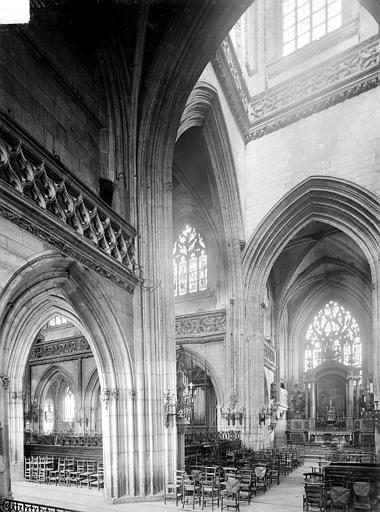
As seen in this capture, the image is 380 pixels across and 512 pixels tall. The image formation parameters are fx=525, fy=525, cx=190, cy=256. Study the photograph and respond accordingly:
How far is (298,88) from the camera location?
24.3 metres

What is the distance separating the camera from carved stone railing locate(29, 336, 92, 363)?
25.5 meters

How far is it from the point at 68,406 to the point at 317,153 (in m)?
18.3

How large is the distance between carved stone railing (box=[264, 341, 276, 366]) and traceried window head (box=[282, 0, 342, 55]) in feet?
50.6

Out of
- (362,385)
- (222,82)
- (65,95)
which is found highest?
(222,82)

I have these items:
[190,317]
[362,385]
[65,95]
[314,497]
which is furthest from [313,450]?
[65,95]

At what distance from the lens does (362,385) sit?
33.0 m

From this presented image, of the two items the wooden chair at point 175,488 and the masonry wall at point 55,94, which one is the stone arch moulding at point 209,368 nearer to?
the wooden chair at point 175,488

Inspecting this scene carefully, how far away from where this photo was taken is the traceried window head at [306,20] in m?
25.8

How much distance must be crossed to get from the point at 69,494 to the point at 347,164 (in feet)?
54.5

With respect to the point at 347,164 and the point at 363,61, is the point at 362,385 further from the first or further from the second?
the point at 363,61

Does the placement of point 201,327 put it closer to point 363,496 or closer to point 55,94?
point 363,496

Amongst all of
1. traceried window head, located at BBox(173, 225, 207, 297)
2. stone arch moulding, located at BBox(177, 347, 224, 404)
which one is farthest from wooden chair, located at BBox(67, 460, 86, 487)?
traceried window head, located at BBox(173, 225, 207, 297)

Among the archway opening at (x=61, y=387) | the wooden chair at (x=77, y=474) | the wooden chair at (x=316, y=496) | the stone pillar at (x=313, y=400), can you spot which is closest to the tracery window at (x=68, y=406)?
the archway opening at (x=61, y=387)

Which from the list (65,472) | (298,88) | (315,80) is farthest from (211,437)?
(315,80)
